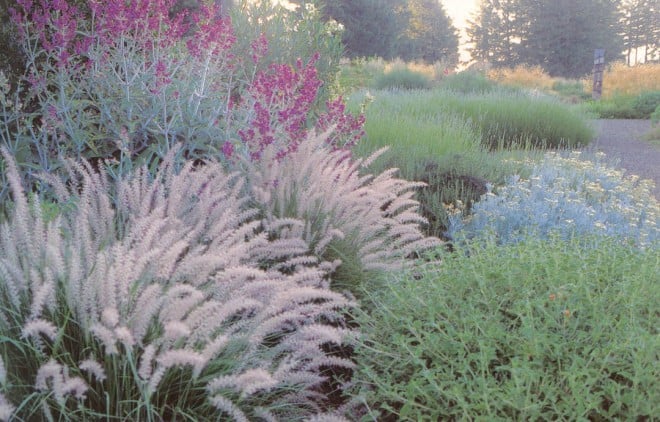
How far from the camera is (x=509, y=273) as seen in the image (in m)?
2.40

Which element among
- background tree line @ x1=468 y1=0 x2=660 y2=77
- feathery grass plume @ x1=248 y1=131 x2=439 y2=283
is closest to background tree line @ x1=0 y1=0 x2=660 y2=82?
background tree line @ x1=468 y1=0 x2=660 y2=77

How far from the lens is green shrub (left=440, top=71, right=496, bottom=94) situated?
1628 centimetres

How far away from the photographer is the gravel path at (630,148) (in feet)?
28.8

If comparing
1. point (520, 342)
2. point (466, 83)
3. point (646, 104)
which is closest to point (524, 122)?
point (466, 83)

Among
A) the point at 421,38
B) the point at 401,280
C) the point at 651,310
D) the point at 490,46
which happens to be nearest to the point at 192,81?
the point at 401,280

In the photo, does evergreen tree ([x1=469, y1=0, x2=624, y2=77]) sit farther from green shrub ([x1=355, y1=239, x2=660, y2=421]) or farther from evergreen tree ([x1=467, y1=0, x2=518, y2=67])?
green shrub ([x1=355, y1=239, x2=660, y2=421])

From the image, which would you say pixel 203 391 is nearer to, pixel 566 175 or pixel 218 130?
pixel 218 130

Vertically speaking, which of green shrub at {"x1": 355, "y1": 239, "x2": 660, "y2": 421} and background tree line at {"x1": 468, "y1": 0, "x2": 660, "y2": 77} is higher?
background tree line at {"x1": 468, "y1": 0, "x2": 660, "y2": 77}

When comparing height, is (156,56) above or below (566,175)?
above

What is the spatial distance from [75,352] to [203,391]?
41 centimetres

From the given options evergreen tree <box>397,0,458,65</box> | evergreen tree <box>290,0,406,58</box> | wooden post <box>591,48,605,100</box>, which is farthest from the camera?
evergreen tree <box>397,0,458,65</box>

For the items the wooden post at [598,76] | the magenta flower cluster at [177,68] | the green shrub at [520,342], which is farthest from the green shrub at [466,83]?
the green shrub at [520,342]

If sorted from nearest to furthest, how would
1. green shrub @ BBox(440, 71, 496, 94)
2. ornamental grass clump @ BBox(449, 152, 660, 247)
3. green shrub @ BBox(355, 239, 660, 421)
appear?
green shrub @ BBox(355, 239, 660, 421) < ornamental grass clump @ BBox(449, 152, 660, 247) < green shrub @ BBox(440, 71, 496, 94)

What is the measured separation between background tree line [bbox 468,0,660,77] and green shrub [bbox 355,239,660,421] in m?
41.4
